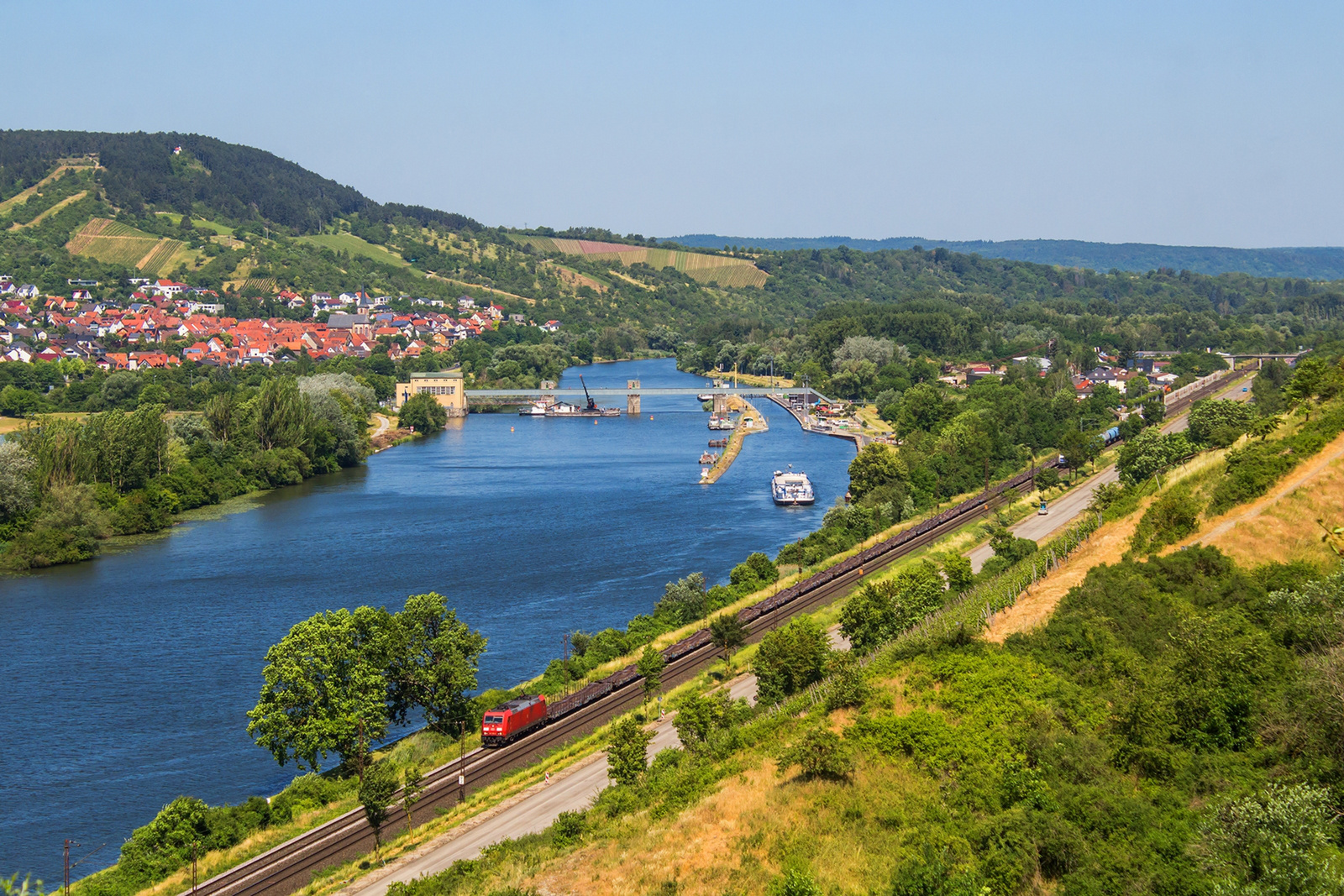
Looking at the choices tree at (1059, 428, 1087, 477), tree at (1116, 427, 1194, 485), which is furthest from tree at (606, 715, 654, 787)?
tree at (1059, 428, 1087, 477)

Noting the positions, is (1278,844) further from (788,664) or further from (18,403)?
(18,403)

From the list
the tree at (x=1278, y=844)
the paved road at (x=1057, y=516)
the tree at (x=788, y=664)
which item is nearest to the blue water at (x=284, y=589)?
the tree at (x=788, y=664)

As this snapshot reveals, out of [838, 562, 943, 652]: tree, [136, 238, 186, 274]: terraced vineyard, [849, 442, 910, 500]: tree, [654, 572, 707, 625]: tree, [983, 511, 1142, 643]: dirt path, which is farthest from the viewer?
[136, 238, 186, 274]: terraced vineyard

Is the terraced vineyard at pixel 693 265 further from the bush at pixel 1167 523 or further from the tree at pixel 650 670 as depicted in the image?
the bush at pixel 1167 523

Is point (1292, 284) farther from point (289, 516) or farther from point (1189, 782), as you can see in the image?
point (1189, 782)

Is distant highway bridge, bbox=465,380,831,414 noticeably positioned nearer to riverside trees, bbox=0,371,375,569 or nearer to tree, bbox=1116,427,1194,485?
riverside trees, bbox=0,371,375,569

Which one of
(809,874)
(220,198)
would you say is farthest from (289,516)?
(220,198)
